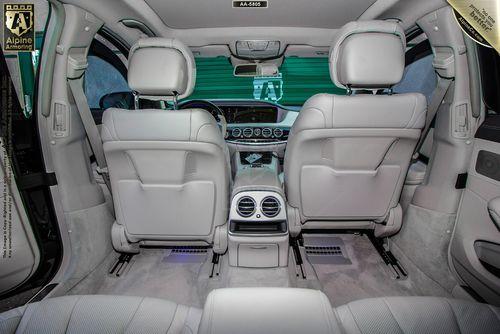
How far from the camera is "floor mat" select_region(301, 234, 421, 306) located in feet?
7.31

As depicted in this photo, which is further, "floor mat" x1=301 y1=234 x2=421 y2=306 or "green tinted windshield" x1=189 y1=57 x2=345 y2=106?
"green tinted windshield" x1=189 y1=57 x2=345 y2=106

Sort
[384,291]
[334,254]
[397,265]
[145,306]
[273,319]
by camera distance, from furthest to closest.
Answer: [334,254], [397,265], [384,291], [145,306], [273,319]

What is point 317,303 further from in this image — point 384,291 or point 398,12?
point 398,12

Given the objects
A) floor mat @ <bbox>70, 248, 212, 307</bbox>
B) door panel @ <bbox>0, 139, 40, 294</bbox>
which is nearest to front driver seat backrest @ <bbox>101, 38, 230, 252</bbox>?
floor mat @ <bbox>70, 248, 212, 307</bbox>

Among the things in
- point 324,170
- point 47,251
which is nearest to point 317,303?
point 324,170

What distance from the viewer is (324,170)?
6.93 ft

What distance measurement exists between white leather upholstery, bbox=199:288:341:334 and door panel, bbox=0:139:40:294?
148cm

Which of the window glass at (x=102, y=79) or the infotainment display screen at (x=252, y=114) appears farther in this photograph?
the infotainment display screen at (x=252, y=114)

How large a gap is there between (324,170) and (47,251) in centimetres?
209

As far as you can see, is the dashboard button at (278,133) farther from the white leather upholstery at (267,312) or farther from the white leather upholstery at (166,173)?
the white leather upholstery at (267,312)

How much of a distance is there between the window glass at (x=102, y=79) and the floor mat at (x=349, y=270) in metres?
2.60

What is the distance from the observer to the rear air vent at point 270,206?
7.18ft

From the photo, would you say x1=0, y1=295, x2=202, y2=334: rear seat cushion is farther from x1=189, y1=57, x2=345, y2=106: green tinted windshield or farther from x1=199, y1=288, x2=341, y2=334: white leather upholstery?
x1=189, y1=57, x2=345, y2=106: green tinted windshield

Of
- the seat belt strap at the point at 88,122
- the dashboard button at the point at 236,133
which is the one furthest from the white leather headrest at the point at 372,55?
the seat belt strap at the point at 88,122
